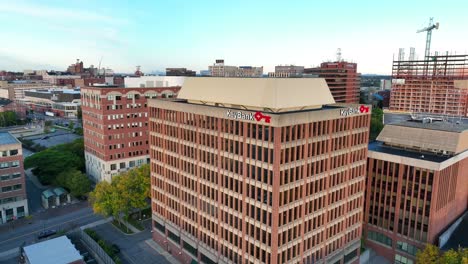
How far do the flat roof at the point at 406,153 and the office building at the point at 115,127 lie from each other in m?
80.1

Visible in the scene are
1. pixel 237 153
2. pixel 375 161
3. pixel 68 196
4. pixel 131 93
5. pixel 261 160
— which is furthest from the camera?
pixel 131 93

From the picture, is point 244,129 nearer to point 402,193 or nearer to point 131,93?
point 402,193

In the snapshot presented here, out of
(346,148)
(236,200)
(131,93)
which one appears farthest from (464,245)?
(131,93)

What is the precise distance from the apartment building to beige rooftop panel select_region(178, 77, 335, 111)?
2354 inches

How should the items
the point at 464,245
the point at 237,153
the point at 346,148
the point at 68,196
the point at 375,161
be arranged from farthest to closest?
the point at 68,196, the point at 375,161, the point at 464,245, the point at 346,148, the point at 237,153

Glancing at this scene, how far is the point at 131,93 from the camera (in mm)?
119938

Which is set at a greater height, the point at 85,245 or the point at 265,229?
the point at 265,229

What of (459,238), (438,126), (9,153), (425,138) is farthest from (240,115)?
(9,153)

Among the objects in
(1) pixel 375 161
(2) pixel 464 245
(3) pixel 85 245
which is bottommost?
(3) pixel 85 245

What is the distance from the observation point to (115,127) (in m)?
118

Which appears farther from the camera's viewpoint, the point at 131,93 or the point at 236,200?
the point at 131,93

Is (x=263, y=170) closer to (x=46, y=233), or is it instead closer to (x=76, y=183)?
(x=46, y=233)

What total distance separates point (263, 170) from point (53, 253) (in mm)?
49298

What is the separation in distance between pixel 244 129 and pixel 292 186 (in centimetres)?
1259
